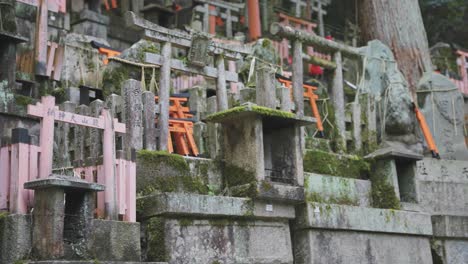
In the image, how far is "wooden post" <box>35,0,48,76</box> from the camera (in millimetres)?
10594

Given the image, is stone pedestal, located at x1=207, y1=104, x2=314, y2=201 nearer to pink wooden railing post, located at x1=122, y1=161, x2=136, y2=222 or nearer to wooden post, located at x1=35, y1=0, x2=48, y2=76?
pink wooden railing post, located at x1=122, y1=161, x2=136, y2=222

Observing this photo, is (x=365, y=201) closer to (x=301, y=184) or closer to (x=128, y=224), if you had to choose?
(x=301, y=184)

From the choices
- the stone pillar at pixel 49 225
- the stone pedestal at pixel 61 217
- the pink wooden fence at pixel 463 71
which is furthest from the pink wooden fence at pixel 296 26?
the stone pillar at pixel 49 225

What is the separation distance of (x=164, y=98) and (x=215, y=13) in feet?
37.1

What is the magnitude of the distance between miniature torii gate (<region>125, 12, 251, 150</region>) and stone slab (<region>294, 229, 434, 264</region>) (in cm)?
229

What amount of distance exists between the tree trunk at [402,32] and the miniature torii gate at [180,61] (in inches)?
270

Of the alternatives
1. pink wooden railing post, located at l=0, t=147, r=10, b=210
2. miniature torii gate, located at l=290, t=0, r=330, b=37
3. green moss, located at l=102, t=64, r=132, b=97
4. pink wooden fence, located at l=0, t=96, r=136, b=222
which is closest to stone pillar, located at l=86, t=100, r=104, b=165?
pink wooden fence, located at l=0, t=96, r=136, b=222

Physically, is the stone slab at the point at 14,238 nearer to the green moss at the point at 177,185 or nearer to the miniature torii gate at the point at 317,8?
the green moss at the point at 177,185

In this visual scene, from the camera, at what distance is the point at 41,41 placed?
34.8ft

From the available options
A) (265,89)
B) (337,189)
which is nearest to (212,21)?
(337,189)

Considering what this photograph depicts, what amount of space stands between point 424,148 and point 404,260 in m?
2.96

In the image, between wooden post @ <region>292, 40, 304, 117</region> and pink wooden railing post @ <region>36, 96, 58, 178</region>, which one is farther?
wooden post @ <region>292, 40, 304, 117</region>

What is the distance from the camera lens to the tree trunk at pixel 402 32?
1645cm

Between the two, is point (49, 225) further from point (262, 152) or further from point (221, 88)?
point (221, 88)
